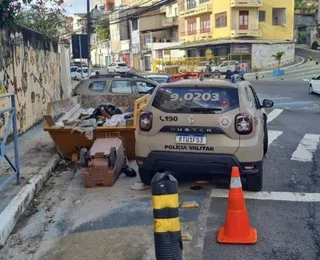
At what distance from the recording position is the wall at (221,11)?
5203 centimetres

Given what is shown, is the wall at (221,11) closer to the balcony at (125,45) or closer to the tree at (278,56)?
the tree at (278,56)

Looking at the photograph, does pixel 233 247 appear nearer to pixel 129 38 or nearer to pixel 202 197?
pixel 202 197

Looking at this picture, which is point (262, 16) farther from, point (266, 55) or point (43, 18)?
point (43, 18)

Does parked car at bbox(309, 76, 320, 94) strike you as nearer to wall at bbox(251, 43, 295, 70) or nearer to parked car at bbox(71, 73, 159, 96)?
parked car at bbox(71, 73, 159, 96)

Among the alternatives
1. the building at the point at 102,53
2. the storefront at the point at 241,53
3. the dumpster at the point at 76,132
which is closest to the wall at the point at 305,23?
the storefront at the point at 241,53

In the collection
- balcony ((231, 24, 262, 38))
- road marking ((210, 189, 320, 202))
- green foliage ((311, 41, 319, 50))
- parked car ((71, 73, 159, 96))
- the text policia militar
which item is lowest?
road marking ((210, 189, 320, 202))

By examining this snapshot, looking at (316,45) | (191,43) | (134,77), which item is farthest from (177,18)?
(134,77)

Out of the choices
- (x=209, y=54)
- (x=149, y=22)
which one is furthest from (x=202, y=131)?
(x=149, y=22)

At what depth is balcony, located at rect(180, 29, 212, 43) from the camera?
57.0m

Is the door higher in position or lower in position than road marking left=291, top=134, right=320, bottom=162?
higher

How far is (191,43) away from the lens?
2331 inches

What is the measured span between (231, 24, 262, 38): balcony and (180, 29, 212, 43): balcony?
5.00 m

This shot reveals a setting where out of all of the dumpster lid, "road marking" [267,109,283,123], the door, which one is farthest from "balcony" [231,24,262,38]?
the dumpster lid

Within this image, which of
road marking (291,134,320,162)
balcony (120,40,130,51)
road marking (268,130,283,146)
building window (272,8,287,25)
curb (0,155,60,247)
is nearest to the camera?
curb (0,155,60,247)
